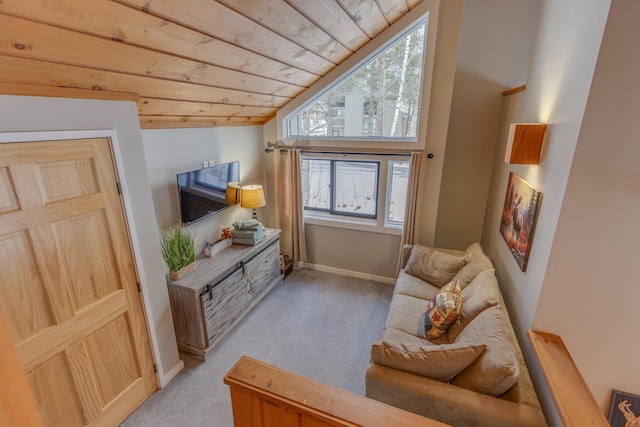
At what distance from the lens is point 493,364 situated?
156 centimetres

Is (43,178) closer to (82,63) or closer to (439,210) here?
(82,63)

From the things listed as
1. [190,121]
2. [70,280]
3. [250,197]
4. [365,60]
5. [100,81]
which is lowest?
[70,280]

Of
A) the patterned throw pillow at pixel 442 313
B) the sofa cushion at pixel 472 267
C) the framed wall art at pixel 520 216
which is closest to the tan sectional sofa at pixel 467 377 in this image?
the patterned throw pillow at pixel 442 313

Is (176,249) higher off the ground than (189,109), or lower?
lower

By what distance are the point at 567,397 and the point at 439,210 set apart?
2.75 m

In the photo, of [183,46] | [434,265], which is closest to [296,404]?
[183,46]

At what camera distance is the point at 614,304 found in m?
1.59

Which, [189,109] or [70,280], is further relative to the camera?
[189,109]

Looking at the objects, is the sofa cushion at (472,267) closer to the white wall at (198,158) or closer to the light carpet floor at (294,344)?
the light carpet floor at (294,344)

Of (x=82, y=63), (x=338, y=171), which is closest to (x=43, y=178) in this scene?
(x=82, y=63)

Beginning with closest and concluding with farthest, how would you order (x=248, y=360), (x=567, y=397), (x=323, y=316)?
(x=248, y=360) → (x=567, y=397) → (x=323, y=316)

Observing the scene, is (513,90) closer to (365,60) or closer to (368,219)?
(365,60)

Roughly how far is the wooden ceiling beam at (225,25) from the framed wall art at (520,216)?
2042 mm

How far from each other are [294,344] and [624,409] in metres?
2.32
